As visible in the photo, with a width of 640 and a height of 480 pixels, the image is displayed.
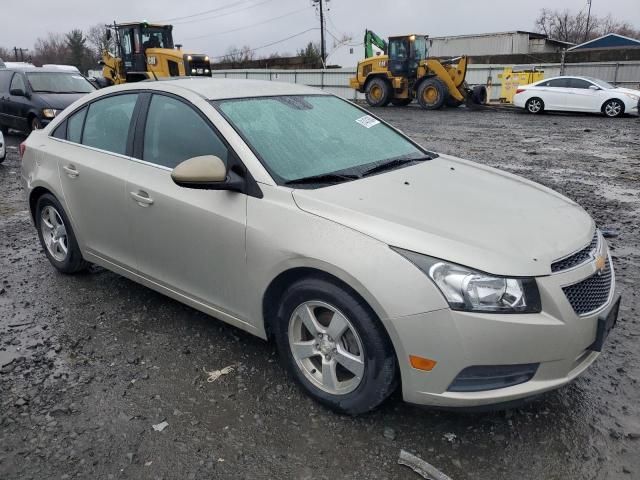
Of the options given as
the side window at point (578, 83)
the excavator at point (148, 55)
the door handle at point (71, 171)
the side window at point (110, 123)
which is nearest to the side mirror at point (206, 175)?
the side window at point (110, 123)

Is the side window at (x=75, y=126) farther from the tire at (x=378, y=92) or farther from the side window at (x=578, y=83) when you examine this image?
the tire at (x=378, y=92)

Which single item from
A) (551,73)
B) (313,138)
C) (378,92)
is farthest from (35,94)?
(551,73)

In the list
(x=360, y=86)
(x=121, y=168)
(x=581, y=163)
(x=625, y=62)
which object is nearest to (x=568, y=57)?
(x=625, y=62)

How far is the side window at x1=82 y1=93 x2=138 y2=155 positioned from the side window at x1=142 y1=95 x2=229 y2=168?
26 cm

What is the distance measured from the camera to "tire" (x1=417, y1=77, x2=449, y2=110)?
21656 mm

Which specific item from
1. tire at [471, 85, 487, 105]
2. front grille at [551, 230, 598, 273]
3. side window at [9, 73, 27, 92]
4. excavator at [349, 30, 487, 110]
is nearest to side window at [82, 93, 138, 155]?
front grille at [551, 230, 598, 273]

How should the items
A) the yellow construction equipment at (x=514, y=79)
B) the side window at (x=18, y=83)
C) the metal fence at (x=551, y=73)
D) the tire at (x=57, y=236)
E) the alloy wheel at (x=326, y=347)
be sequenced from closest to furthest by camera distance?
1. the alloy wheel at (x=326, y=347)
2. the tire at (x=57, y=236)
3. the side window at (x=18, y=83)
4. the yellow construction equipment at (x=514, y=79)
5. the metal fence at (x=551, y=73)

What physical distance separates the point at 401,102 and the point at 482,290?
2283cm

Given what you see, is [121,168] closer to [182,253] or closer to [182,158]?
[182,158]

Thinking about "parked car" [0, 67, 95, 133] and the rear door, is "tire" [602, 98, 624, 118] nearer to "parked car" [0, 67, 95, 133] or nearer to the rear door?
"parked car" [0, 67, 95, 133]

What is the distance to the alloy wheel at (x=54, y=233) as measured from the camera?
449 cm

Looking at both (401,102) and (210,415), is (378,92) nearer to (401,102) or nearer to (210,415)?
(401,102)

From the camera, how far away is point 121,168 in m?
3.67

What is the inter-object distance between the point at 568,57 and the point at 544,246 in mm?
27633
